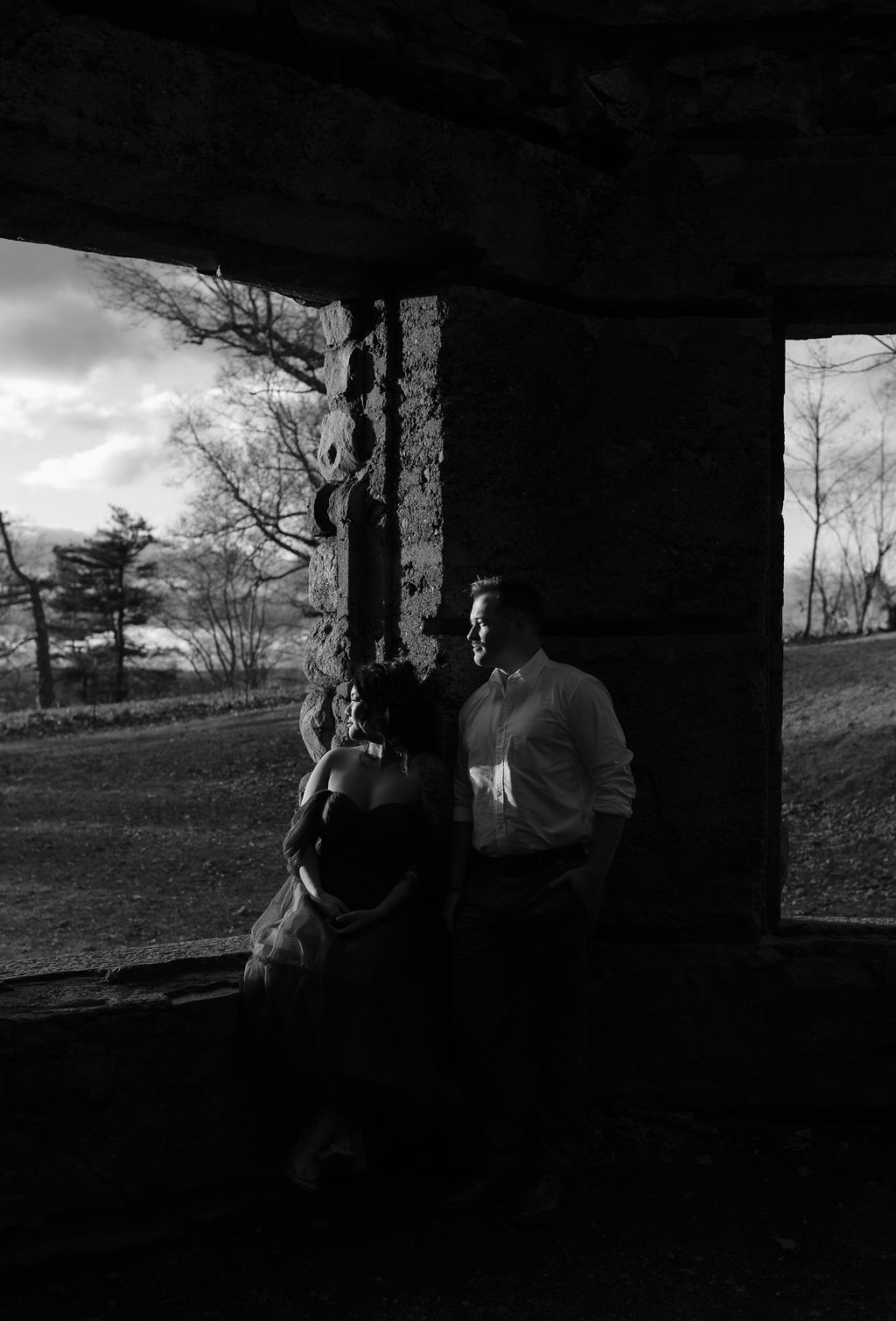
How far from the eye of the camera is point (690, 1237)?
3389 mm

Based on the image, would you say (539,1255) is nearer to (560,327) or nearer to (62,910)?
(560,327)

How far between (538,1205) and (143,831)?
8003 mm

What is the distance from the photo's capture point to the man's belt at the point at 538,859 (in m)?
3.45

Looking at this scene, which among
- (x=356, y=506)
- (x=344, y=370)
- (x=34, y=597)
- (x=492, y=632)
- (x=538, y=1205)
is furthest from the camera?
(x=34, y=597)

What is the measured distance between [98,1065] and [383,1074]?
0.78 meters

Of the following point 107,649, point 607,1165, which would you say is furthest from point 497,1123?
point 107,649

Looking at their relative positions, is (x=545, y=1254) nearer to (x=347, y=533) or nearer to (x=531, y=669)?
(x=531, y=669)

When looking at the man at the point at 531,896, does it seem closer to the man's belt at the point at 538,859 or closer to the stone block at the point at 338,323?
the man's belt at the point at 538,859

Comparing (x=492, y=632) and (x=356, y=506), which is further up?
(x=356, y=506)

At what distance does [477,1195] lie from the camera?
11.5 feet

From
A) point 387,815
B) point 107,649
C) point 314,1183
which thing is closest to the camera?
point 314,1183

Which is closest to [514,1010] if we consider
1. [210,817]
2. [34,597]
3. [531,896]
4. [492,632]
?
[531,896]

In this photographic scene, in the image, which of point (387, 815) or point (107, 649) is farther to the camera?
point (107, 649)

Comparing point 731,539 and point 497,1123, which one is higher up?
point 731,539
